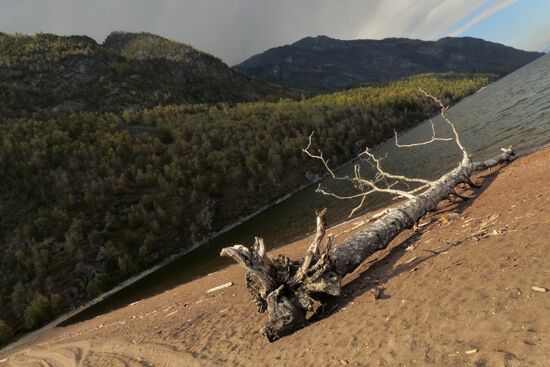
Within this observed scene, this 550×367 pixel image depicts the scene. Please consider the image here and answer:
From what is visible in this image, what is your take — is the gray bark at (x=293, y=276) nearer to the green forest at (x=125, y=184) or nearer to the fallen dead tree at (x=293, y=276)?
the fallen dead tree at (x=293, y=276)

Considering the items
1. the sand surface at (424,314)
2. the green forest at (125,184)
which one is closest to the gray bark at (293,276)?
the sand surface at (424,314)

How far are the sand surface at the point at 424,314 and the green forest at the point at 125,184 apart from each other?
51.4 m

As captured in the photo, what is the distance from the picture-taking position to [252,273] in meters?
14.2

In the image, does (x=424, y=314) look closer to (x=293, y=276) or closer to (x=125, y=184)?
(x=293, y=276)

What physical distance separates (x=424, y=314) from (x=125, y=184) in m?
117

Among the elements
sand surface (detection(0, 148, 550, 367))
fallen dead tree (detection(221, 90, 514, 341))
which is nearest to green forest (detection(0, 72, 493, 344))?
sand surface (detection(0, 148, 550, 367))

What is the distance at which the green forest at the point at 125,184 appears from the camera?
7875cm

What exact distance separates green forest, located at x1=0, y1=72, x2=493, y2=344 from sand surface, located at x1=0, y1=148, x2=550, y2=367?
2022 inches

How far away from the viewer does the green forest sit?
258 ft

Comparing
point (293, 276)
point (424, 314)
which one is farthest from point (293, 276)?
point (424, 314)

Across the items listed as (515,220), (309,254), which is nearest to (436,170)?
(515,220)

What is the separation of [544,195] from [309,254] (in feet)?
35.9

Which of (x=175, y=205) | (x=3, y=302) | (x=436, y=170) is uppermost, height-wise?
(x=175, y=205)

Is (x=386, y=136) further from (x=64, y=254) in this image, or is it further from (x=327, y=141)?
(x=64, y=254)
